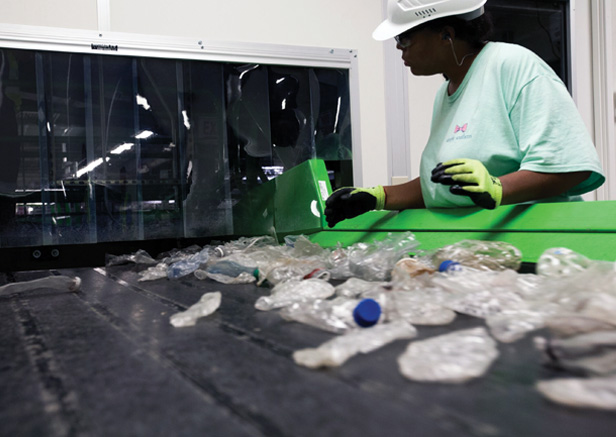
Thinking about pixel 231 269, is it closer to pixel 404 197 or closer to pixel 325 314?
pixel 325 314

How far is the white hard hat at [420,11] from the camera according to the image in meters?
1.48

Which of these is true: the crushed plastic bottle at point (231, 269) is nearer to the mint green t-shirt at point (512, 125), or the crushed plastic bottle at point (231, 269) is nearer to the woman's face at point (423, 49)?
the mint green t-shirt at point (512, 125)

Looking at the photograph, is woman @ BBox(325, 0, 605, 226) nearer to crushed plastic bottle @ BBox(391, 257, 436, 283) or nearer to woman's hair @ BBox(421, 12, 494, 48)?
woman's hair @ BBox(421, 12, 494, 48)

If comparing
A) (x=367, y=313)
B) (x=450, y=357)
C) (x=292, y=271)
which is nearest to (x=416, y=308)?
(x=367, y=313)

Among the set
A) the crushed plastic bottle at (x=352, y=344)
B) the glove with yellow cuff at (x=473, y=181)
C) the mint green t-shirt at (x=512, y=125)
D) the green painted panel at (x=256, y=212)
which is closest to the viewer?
the crushed plastic bottle at (x=352, y=344)

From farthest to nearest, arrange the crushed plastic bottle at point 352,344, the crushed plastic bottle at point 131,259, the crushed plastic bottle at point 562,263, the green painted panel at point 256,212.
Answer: the green painted panel at point 256,212 < the crushed plastic bottle at point 131,259 < the crushed plastic bottle at point 562,263 < the crushed plastic bottle at point 352,344

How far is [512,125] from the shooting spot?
55.6 inches

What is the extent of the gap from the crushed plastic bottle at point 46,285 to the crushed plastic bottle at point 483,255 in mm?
933

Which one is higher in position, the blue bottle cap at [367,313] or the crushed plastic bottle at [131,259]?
the blue bottle cap at [367,313]

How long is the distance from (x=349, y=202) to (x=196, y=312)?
3.23 feet

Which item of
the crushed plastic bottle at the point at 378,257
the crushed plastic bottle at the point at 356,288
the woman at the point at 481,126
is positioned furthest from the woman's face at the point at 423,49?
the crushed plastic bottle at the point at 356,288

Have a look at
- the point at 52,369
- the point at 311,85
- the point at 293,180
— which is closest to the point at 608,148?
the point at 311,85

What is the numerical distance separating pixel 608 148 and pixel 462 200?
2.16 meters

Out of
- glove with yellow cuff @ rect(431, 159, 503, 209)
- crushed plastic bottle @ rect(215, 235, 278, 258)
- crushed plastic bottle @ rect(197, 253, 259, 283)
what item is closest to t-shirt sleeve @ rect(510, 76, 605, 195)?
glove with yellow cuff @ rect(431, 159, 503, 209)
